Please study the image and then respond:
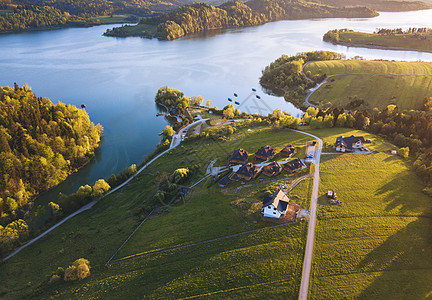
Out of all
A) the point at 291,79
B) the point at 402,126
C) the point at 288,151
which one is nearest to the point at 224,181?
the point at 288,151

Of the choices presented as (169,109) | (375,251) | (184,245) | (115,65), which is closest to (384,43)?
(169,109)

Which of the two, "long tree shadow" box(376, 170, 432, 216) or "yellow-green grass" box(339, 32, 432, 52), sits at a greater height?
"yellow-green grass" box(339, 32, 432, 52)

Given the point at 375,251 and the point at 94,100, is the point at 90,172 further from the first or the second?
the point at 375,251

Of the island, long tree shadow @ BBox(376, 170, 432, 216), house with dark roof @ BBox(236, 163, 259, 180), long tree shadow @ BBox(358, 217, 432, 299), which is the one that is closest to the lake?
the island

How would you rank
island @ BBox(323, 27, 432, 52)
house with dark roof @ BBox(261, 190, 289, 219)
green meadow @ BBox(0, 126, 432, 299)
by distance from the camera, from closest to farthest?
green meadow @ BBox(0, 126, 432, 299) < house with dark roof @ BBox(261, 190, 289, 219) < island @ BBox(323, 27, 432, 52)

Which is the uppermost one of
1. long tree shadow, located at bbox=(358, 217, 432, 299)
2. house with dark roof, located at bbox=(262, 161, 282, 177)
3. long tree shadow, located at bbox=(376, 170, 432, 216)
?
house with dark roof, located at bbox=(262, 161, 282, 177)

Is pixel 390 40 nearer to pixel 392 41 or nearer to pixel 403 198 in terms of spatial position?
pixel 392 41

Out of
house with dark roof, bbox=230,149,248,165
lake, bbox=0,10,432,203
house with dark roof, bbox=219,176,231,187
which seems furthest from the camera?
lake, bbox=0,10,432,203

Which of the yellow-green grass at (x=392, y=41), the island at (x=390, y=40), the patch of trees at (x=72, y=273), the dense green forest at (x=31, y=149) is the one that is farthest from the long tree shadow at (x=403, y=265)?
the yellow-green grass at (x=392, y=41)

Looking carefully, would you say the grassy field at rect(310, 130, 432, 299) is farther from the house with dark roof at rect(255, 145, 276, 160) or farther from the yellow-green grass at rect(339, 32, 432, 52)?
the yellow-green grass at rect(339, 32, 432, 52)
